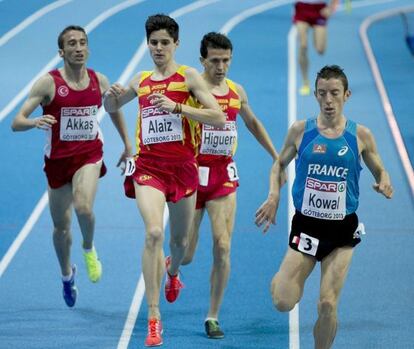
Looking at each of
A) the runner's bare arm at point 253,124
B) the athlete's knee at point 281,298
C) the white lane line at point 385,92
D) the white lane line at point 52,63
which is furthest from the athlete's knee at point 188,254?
the white lane line at point 52,63

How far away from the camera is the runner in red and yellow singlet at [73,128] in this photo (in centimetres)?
875

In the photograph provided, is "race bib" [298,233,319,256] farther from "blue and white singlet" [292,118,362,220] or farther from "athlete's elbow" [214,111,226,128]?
"athlete's elbow" [214,111,226,128]

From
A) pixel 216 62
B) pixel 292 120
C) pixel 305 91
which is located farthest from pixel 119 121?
pixel 305 91

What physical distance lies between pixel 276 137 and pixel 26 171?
9.93ft

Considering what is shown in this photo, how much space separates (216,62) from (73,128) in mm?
1186

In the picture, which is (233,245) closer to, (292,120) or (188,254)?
(188,254)

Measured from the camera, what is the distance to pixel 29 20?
19844 millimetres

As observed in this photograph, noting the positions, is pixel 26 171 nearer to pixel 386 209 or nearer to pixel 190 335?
pixel 386 209

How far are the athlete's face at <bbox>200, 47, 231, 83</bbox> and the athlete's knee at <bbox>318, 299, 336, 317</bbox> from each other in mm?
2052

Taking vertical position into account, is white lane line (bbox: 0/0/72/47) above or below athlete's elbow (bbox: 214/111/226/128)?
below

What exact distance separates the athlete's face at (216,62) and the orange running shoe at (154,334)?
6.13 feet

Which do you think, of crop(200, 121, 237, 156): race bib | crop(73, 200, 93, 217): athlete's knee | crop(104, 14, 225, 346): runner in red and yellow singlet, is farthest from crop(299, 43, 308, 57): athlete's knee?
crop(104, 14, 225, 346): runner in red and yellow singlet

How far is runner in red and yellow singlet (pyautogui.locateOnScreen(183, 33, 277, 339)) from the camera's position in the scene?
8547mm

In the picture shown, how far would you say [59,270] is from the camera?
10.1 meters
